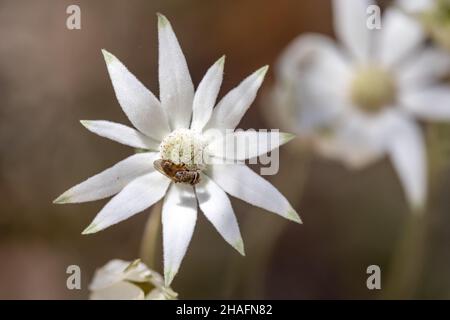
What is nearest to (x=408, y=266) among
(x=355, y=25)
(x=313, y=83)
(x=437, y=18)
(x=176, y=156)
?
(x=313, y=83)

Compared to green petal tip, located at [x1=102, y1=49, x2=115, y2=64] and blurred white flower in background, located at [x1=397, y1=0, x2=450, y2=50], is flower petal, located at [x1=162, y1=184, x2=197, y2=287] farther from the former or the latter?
blurred white flower in background, located at [x1=397, y1=0, x2=450, y2=50]

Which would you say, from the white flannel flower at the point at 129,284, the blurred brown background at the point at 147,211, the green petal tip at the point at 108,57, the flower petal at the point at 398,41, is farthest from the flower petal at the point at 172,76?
the flower petal at the point at 398,41

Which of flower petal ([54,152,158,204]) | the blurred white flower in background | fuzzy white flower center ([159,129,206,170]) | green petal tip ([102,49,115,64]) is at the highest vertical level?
the blurred white flower in background

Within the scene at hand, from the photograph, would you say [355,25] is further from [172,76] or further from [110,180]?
[110,180]

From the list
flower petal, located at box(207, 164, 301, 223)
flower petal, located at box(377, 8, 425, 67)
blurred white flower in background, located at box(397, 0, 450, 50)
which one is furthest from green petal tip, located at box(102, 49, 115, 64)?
flower petal, located at box(377, 8, 425, 67)

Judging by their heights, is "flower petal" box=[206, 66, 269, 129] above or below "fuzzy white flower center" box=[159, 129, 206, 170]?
above

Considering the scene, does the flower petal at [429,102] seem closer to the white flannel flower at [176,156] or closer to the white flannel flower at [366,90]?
the white flannel flower at [366,90]
